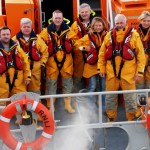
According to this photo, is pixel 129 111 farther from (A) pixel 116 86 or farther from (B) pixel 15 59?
(B) pixel 15 59

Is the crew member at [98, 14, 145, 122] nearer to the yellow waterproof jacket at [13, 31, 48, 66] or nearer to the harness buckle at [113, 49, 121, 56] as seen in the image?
the harness buckle at [113, 49, 121, 56]

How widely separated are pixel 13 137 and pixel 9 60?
127 cm

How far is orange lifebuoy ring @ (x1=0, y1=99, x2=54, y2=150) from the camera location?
20.6 ft

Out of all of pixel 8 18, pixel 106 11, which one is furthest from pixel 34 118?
pixel 106 11

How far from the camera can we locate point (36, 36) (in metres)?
7.54

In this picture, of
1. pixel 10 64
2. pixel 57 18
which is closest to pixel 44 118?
pixel 10 64

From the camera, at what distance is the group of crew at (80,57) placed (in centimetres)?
723

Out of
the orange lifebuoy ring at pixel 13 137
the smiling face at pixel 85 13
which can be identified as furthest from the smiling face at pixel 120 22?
the orange lifebuoy ring at pixel 13 137

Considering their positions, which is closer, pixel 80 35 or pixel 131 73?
pixel 131 73

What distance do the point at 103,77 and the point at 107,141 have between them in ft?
2.99

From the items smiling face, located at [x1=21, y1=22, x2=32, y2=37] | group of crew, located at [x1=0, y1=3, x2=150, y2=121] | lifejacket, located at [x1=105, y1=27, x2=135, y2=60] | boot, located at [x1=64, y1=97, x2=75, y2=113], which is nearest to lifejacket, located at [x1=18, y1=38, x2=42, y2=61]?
group of crew, located at [x1=0, y1=3, x2=150, y2=121]

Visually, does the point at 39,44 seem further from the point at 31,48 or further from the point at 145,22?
the point at 145,22

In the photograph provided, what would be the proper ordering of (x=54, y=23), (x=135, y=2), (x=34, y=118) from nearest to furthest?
(x=34, y=118)
(x=54, y=23)
(x=135, y=2)

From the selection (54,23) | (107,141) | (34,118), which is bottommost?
(107,141)
